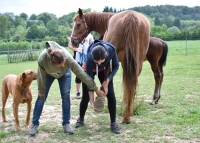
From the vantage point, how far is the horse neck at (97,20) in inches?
222

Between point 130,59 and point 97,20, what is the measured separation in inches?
74.5

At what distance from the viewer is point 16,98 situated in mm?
4188

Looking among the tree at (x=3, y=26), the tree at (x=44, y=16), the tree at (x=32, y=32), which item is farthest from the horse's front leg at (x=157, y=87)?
the tree at (x=44, y=16)

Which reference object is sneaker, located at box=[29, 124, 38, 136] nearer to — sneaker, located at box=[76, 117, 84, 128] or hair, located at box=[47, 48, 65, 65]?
sneaker, located at box=[76, 117, 84, 128]

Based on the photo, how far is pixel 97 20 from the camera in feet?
18.7

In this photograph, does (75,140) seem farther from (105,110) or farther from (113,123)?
(105,110)

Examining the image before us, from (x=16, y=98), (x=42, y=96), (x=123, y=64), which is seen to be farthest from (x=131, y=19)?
(x=16, y=98)

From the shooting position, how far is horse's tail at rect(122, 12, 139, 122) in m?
4.17

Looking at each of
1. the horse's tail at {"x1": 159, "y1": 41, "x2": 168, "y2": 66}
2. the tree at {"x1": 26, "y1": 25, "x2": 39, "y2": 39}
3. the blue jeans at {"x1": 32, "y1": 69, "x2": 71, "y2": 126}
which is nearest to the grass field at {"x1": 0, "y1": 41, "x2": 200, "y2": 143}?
the blue jeans at {"x1": 32, "y1": 69, "x2": 71, "y2": 126}

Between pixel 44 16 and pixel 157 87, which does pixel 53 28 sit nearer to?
pixel 44 16

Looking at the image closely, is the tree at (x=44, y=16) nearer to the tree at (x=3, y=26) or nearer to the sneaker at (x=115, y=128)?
the tree at (x=3, y=26)

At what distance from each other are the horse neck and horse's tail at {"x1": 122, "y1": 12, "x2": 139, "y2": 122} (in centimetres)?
135

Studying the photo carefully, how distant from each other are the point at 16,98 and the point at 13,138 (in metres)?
0.66

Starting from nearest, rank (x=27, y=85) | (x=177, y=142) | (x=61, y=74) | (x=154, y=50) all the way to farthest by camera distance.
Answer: (x=177, y=142) < (x=61, y=74) < (x=27, y=85) < (x=154, y=50)
